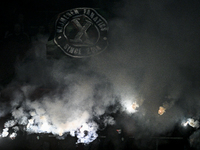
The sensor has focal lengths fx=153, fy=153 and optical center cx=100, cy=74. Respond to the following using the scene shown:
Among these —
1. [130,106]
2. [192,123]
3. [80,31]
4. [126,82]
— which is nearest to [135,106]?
[130,106]

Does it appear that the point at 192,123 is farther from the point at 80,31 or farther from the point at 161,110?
the point at 80,31

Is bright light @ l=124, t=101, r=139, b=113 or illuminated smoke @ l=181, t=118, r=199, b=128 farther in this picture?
bright light @ l=124, t=101, r=139, b=113

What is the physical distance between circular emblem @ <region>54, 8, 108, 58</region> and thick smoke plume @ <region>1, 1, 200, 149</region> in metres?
0.45

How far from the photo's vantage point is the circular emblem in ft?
19.1

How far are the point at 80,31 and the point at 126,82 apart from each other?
9.08 feet

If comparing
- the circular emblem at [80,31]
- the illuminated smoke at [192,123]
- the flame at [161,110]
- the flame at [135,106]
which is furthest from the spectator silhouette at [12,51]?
the illuminated smoke at [192,123]

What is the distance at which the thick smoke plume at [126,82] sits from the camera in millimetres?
6168

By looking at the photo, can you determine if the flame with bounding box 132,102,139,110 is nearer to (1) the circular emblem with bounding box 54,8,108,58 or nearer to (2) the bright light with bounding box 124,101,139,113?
(2) the bright light with bounding box 124,101,139,113

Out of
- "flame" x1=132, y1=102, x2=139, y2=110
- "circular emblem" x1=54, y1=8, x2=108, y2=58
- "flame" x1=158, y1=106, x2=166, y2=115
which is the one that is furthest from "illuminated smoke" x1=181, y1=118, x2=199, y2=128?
"circular emblem" x1=54, y1=8, x2=108, y2=58

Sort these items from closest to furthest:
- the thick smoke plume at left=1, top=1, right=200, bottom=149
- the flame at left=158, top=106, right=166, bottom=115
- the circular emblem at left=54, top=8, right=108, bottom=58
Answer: the circular emblem at left=54, top=8, right=108, bottom=58 → the thick smoke plume at left=1, top=1, right=200, bottom=149 → the flame at left=158, top=106, right=166, bottom=115

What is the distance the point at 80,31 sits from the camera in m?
5.85

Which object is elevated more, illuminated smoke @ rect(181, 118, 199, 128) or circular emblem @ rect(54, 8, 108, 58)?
circular emblem @ rect(54, 8, 108, 58)

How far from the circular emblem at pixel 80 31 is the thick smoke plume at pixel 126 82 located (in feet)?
1.46

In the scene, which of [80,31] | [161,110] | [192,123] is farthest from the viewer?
[161,110]
